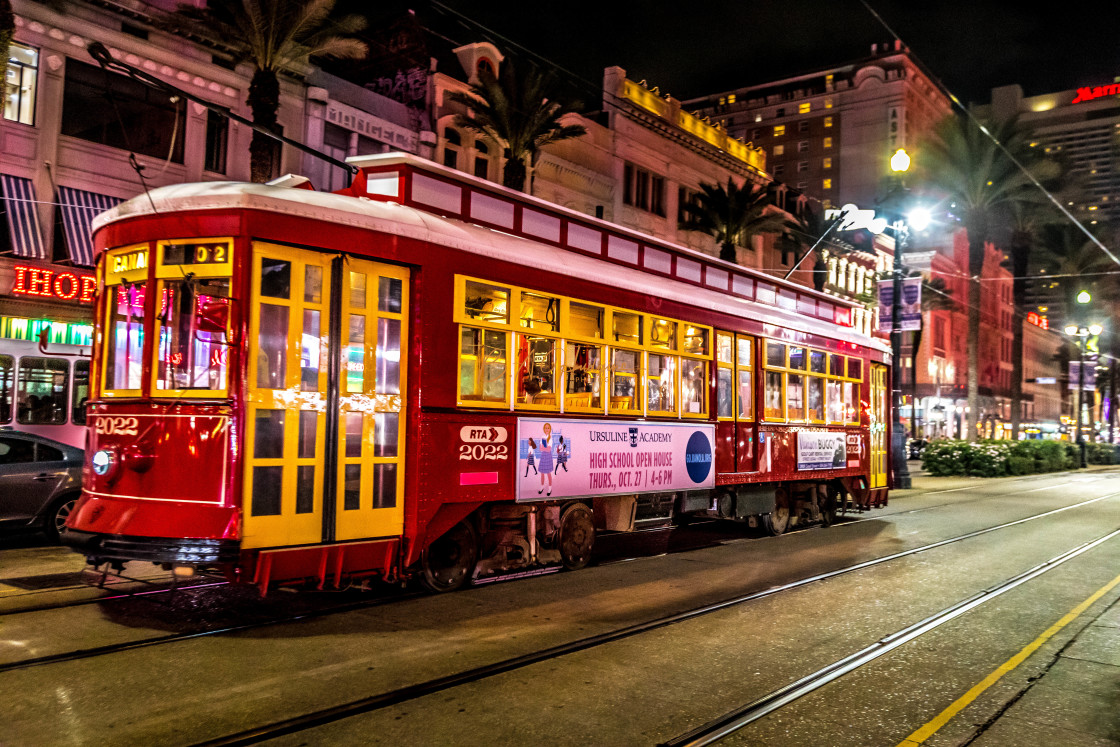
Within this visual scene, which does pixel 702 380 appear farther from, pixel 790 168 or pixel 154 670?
pixel 790 168

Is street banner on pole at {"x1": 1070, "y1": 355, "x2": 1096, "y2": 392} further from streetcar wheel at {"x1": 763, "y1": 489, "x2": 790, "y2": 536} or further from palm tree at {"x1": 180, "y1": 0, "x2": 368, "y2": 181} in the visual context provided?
palm tree at {"x1": 180, "y1": 0, "x2": 368, "y2": 181}

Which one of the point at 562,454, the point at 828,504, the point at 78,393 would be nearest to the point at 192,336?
the point at 562,454

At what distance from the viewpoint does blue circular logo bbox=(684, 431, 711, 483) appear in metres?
11.4

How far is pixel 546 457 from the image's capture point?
9.20 metres

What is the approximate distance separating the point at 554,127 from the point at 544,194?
4.16m

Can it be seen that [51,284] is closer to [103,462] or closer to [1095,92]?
[103,462]

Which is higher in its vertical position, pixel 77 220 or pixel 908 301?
pixel 77 220

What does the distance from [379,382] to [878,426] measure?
40.4 ft

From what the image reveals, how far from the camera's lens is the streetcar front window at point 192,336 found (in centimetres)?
673

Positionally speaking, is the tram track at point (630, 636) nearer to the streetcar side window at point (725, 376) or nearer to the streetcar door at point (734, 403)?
the streetcar door at point (734, 403)

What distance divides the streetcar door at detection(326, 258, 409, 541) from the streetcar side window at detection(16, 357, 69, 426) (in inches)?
386

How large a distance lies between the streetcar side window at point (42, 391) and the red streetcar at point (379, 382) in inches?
326

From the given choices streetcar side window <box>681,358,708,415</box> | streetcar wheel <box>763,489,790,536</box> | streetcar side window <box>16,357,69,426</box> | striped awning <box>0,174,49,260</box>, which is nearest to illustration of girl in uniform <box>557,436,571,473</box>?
streetcar side window <box>681,358,708,415</box>

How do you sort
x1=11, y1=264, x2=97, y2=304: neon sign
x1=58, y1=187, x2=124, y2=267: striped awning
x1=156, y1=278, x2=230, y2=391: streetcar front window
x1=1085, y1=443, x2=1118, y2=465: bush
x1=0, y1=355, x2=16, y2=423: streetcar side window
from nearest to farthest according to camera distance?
1. x1=156, y1=278, x2=230, y2=391: streetcar front window
2. x1=0, y1=355, x2=16, y2=423: streetcar side window
3. x1=11, y1=264, x2=97, y2=304: neon sign
4. x1=58, y1=187, x2=124, y2=267: striped awning
5. x1=1085, y1=443, x2=1118, y2=465: bush
